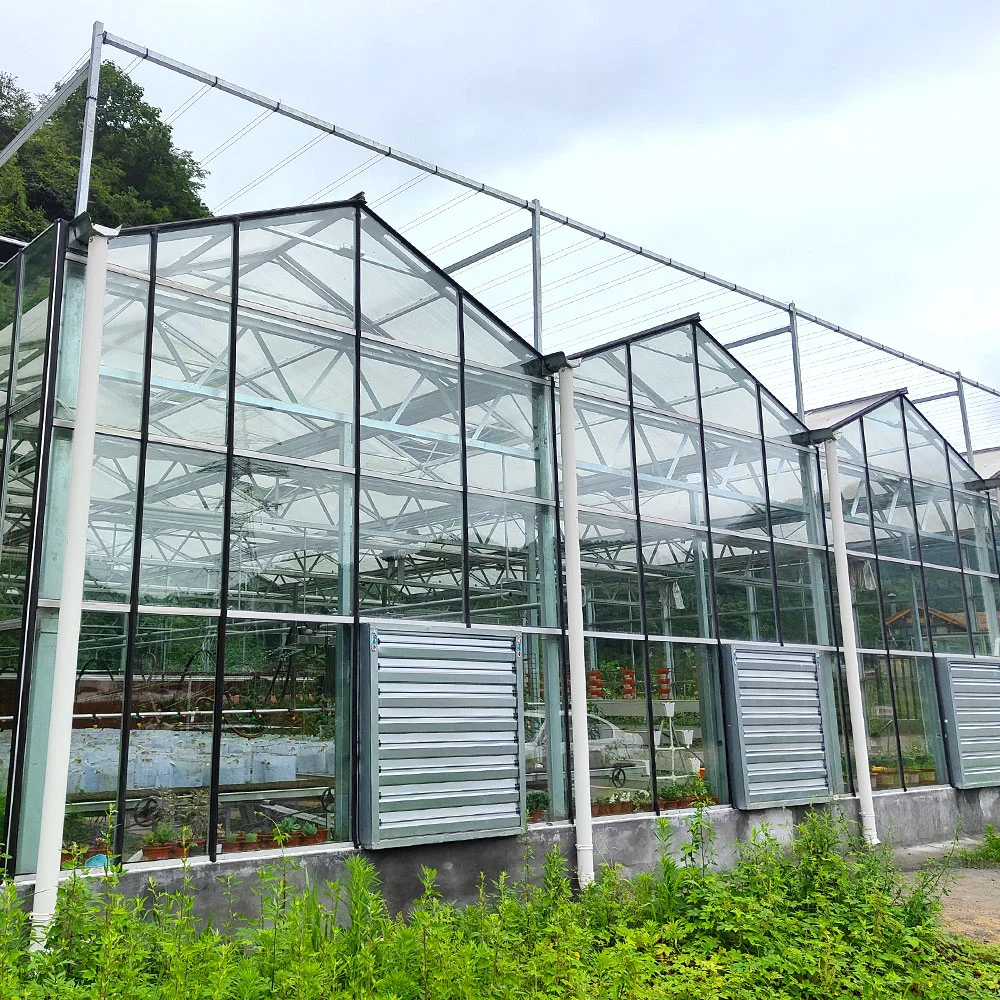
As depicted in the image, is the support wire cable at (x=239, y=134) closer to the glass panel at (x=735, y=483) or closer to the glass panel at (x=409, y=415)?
the glass panel at (x=409, y=415)

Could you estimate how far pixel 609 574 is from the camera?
11.3 metres

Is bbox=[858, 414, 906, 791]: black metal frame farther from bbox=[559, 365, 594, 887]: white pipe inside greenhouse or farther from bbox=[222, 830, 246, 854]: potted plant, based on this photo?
bbox=[222, 830, 246, 854]: potted plant

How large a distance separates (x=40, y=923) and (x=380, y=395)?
546cm

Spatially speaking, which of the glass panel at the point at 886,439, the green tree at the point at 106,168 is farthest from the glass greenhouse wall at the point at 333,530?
the green tree at the point at 106,168

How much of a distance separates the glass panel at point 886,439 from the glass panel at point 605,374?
539cm

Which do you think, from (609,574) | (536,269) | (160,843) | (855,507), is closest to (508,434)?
(609,574)

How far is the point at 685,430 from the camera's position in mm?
12844

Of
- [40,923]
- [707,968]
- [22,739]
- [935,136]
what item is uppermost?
[935,136]

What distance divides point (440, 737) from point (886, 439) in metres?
10.3

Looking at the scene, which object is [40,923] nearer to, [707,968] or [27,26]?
[707,968]

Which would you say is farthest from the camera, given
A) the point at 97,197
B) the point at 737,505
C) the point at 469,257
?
the point at 97,197

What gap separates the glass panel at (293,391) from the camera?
873cm

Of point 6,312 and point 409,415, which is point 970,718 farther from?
point 6,312

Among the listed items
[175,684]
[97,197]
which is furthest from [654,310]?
[97,197]
